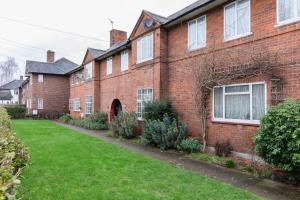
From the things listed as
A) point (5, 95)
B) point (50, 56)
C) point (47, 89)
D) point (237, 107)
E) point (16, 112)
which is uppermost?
point (50, 56)

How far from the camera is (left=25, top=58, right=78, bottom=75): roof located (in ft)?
108

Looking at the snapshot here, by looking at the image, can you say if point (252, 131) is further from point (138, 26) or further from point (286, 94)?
point (138, 26)

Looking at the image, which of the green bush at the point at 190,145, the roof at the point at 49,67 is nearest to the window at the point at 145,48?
the green bush at the point at 190,145

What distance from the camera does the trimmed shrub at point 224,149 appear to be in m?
9.25

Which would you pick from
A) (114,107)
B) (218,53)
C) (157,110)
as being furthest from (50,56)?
(218,53)

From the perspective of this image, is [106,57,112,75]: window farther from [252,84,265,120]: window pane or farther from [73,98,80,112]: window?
[252,84,265,120]: window pane

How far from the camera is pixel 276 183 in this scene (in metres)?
6.41

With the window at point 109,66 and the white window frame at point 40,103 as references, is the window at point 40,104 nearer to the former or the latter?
the white window frame at point 40,103

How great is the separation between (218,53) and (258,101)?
9.14 ft

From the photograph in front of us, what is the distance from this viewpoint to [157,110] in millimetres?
11867

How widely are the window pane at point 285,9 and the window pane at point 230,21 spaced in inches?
73.9

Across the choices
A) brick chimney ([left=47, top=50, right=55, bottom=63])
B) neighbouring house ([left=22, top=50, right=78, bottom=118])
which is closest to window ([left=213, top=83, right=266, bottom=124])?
neighbouring house ([left=22, top=50, right=78, bottom=118])

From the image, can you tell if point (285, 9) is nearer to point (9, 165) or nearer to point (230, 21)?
point (230, 21)

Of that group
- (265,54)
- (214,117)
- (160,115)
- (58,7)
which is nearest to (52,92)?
(58,7)
